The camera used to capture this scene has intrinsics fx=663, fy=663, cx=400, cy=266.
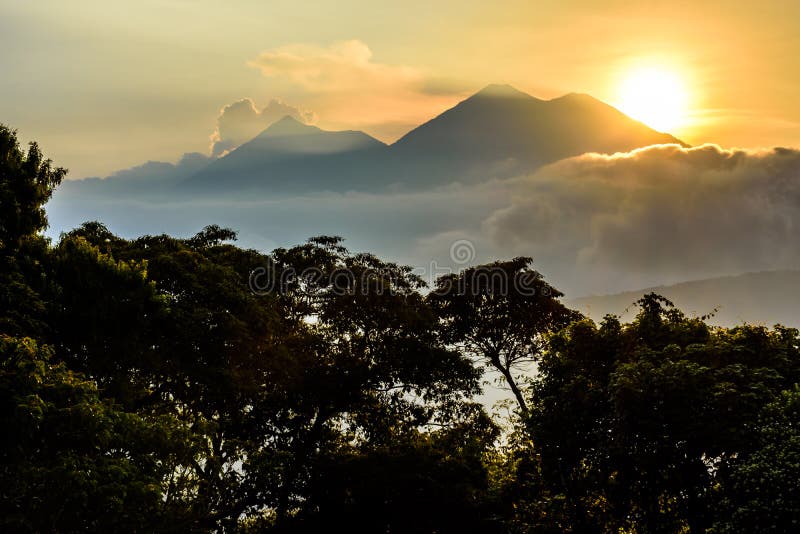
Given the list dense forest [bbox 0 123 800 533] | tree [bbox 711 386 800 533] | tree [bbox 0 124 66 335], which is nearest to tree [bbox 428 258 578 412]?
dense forest [bbox 0 123 800 533]

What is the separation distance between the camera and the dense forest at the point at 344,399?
12.1 metres

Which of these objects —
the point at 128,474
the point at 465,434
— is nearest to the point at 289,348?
the point at 465,434

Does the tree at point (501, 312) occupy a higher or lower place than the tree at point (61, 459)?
higher

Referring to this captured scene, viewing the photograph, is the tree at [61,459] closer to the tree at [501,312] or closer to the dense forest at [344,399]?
the dense forest at [344,399]

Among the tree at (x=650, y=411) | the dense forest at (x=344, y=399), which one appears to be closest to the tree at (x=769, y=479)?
the dense forest at (x=344, y=399)

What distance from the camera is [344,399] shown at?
2400cm

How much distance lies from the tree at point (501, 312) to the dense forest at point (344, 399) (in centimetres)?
10

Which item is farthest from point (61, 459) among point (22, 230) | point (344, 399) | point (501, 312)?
point (501, 312)

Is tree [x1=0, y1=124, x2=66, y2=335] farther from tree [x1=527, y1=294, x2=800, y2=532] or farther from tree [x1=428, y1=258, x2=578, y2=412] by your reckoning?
tree [x1=428, y1=258, x2=578, y2=412]

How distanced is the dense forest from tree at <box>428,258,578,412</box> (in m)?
0.10

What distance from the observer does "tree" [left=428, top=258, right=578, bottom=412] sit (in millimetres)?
28688

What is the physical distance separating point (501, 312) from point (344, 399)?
8574 millimetres

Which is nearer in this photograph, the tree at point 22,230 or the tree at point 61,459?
the tree at point 61,459

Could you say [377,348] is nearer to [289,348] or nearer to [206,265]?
[289,348]
